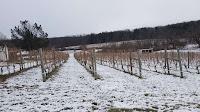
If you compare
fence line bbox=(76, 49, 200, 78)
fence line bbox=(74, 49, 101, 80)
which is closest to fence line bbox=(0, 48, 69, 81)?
fence line bbox=(74, 49, 101, 80)

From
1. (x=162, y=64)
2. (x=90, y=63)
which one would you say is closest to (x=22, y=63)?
(x=90, y=63)

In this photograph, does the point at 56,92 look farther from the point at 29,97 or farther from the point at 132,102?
the point at 132,102

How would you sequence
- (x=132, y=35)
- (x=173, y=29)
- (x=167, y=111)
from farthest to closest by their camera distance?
(x=132, y=35) < (x=173, y=29) < (x=167, y=111)

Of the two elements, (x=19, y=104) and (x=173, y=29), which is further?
(x=173, y=29)

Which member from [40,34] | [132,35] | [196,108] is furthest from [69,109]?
[132,35]

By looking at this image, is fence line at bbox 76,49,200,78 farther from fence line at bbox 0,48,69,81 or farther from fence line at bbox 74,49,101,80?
fence line at bbox 0,48,69,81

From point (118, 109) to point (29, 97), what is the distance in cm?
447

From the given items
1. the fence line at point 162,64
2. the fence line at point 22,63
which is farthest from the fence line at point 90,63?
the fence line at point 22,63

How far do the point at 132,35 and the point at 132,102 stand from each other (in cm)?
17746

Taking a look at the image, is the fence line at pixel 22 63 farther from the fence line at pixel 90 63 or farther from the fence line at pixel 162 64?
the fence line at pixel 162 64

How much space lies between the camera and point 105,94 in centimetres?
1569

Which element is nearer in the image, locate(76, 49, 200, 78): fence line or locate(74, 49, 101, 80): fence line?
locate(74, 49, 101, 80): fence line

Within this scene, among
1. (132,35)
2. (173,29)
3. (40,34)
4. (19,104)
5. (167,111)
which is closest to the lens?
(167,111)

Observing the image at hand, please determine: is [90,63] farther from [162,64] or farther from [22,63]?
[162,64]
